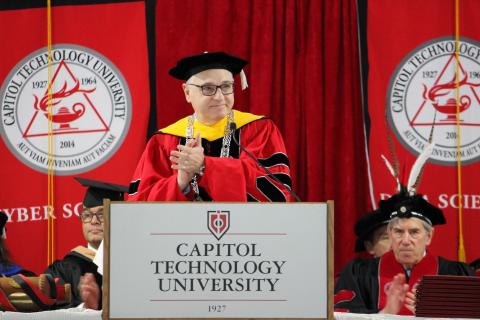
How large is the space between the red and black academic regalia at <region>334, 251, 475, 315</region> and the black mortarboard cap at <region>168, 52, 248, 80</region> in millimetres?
1399

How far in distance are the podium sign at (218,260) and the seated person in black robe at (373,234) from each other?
2699 mm

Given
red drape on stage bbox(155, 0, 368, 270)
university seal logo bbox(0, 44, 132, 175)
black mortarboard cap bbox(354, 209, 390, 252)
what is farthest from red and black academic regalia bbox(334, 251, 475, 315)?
university seal logo bbox(0, 44, 132, 175)

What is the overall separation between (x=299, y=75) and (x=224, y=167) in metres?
2.29

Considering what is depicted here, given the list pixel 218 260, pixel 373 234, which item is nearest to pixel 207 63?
pixel 218 260

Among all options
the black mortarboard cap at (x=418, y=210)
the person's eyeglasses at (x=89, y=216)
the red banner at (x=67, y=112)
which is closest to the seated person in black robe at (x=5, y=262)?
the red banner at (x=67, y=112)

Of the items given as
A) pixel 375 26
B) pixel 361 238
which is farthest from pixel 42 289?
pixel 375 26

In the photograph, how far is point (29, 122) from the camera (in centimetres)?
626

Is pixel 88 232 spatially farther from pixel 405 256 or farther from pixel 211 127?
pixel 405 256

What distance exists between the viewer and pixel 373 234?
5781mm

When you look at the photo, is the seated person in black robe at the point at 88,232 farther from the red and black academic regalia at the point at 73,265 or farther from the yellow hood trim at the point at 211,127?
the yellow hood trim at the point at 211,127

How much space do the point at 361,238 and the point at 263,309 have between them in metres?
3.01

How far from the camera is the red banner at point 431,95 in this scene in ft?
19.8

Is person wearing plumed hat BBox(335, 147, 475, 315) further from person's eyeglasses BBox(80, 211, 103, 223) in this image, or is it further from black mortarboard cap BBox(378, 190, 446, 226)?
person's eyeglasses BBox(80, 211, 103, 223)

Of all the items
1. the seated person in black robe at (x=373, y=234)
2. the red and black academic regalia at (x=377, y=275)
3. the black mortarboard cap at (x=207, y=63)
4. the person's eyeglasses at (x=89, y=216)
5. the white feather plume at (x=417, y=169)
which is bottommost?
the red and black academic regalia at (x=377, y=275)
